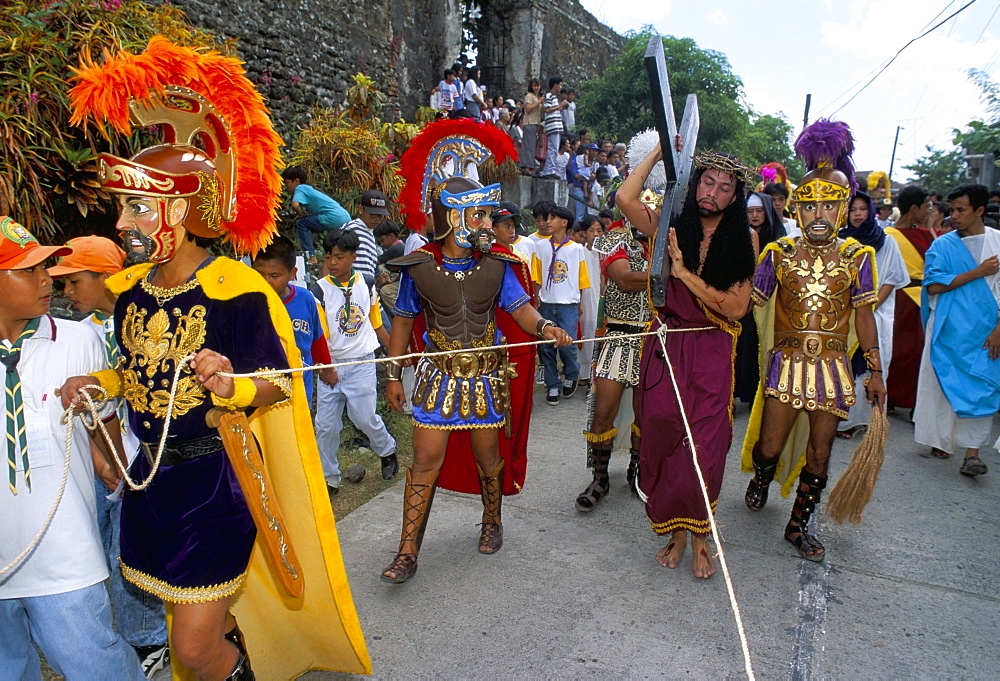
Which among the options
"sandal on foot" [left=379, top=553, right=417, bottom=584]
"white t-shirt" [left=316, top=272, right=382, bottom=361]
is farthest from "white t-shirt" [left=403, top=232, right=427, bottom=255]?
"sandal on foot" [left=379, top=553, right=417, bottom=584]

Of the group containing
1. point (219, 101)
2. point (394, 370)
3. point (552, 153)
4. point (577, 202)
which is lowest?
point (394, 370)

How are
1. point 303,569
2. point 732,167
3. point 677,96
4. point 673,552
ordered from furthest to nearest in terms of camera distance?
point 677,96 → point 673,552 → point 732,167 → point 303,569

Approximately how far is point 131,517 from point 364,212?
14.7 feet

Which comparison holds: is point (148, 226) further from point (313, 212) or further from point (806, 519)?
point (313, 212)

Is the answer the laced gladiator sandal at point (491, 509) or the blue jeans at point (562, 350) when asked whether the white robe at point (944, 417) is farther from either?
the laced gladiator sandal at point (491, 509)

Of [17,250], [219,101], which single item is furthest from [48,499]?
[219,101]

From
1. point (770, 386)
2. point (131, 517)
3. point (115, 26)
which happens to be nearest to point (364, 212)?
point (115, 26)

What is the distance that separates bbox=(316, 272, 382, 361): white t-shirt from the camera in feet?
15.8

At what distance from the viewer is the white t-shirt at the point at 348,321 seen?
15.8 feet

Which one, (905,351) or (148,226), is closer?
(148,226)

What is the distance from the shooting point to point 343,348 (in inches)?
192

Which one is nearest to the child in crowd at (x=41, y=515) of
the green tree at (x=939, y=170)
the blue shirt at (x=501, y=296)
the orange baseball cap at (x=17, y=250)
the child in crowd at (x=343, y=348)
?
the orange baseball cap at (x=17, y=250)

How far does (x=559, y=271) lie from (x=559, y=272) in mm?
11

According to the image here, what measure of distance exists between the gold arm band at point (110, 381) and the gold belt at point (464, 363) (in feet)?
5.26
